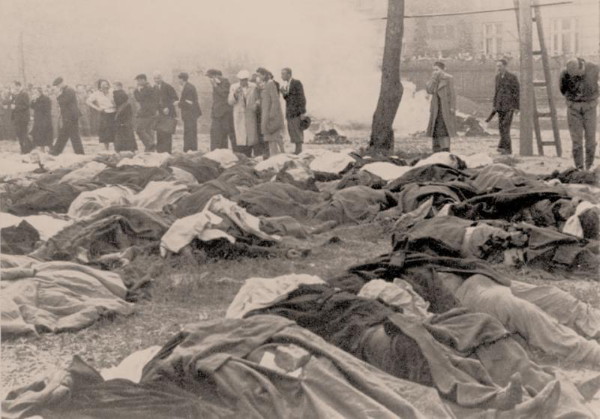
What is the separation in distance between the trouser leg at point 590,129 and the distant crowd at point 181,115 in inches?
213

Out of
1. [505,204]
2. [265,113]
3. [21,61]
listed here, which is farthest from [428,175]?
[21,61]

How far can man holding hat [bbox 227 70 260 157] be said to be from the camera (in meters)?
17.0

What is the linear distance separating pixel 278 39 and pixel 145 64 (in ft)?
17.5

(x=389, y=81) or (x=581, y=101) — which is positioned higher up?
(x=389, y=81)

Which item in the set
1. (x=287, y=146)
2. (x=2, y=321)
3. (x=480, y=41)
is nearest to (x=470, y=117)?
(x=287, y=146)

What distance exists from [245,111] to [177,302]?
34.3 ft

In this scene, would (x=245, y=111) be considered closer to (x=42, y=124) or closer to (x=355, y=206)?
(x=42, y=124)

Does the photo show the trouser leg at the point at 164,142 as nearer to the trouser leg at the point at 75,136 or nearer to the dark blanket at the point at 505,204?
the trouser leg at the point at 75,136

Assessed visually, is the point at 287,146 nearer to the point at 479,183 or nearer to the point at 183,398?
the point at 479,183

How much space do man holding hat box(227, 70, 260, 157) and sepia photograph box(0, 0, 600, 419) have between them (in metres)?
0.04

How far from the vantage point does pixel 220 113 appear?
18.3 m

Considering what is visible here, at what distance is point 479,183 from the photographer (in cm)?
1007

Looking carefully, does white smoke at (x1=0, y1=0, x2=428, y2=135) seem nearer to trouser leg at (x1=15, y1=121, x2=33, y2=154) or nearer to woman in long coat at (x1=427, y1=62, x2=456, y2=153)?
trouser leg at (x1=15, y1=121, x2=33, y2=154)

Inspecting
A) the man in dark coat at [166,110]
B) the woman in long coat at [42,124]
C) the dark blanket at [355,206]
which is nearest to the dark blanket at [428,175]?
the dark blanket at [355,206]
